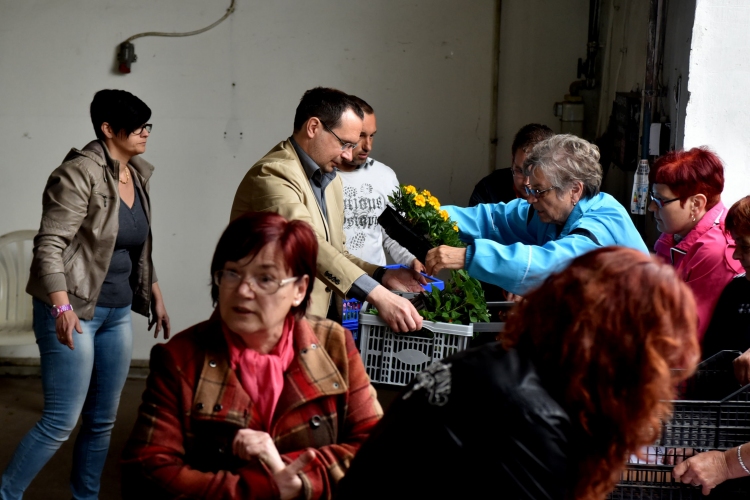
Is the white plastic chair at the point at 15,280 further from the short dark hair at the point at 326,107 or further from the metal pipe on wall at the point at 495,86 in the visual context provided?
the metal pipe on wall at the point at 495,86

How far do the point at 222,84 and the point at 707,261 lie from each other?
130 inches

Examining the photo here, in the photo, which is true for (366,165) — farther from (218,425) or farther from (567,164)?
(218,425)

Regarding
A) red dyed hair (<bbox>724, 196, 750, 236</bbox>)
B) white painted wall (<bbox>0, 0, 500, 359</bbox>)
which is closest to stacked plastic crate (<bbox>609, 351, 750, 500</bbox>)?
red dyed hair (<bbox>724, 196, 750, 236</bbox>)

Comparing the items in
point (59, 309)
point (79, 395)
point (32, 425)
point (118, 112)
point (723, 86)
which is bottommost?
point (32, 425)

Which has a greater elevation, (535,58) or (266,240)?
(535,58)

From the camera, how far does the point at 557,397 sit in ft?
4.50

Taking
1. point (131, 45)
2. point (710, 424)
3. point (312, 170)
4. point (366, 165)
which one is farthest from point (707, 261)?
point (131, 45)

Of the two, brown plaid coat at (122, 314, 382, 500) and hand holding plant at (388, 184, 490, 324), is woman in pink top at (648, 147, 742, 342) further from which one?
brown plaid coat at (122, 314, 382, 500)

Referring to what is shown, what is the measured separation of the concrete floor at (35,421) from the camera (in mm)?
3760

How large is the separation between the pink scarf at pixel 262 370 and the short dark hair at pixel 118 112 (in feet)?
5.25

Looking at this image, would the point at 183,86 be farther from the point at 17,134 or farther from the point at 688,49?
the point at 688,49

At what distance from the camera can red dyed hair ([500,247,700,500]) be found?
1.33 metres

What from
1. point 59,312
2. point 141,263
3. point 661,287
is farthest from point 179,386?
point 141,263

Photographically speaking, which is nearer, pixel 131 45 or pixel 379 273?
pixel 379 273
